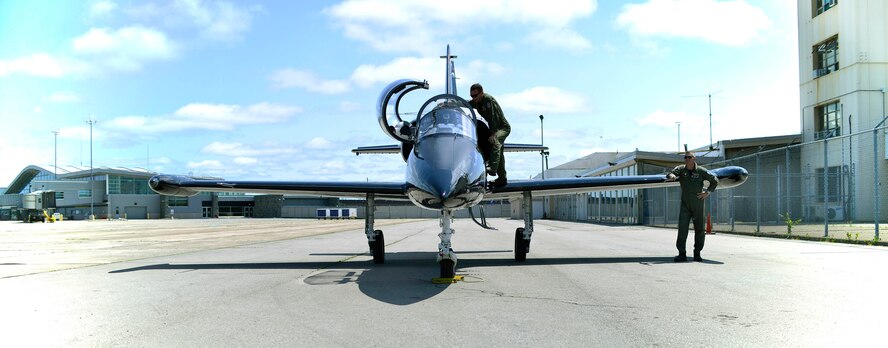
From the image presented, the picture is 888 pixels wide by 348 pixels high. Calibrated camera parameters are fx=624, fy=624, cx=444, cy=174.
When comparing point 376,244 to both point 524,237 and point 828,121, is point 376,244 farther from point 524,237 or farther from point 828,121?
point 828,121

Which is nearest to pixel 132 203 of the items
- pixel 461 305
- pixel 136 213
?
pixel 136 213

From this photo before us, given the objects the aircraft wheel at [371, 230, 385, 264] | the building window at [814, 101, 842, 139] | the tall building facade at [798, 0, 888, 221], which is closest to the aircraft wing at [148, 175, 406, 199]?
the aircraft wheel at [371, 230, 385, 264]

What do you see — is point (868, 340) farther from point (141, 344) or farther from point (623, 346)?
point (141, 344)

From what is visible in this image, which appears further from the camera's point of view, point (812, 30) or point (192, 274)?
point (812, 30)

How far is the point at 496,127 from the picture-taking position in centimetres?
1124

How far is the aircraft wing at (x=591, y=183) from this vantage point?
12305mm

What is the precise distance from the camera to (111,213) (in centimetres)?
9819

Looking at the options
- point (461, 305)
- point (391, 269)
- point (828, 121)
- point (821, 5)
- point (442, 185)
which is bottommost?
point (391, 269)

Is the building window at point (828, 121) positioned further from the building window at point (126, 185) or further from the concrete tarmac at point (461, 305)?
the building window at point (126, 185)

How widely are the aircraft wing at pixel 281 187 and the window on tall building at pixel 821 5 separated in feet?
120

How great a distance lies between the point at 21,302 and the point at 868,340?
8609mm

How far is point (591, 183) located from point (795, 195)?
22.6m

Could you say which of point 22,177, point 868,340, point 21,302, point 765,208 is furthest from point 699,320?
point 22,177

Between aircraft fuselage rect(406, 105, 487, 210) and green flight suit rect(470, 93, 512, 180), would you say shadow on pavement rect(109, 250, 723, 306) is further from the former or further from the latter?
green flight suit rect(470, 93, 512, 180)
